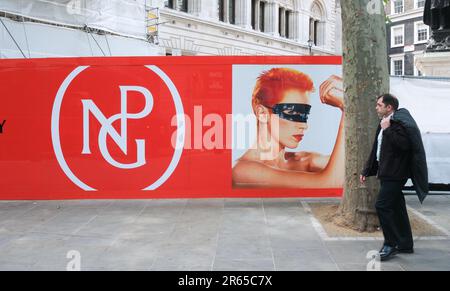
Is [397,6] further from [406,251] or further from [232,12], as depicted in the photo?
[406,251]

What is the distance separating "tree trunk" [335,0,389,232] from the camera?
21.5ft

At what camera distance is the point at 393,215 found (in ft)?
17.3

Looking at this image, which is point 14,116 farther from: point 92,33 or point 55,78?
point 92,33

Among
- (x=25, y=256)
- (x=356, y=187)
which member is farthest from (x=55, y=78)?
(x=356, y=187)

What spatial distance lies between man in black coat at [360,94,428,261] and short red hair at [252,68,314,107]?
9.94 feet

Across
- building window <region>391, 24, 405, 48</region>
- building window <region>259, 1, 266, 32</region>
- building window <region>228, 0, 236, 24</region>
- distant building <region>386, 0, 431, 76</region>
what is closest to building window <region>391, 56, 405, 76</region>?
distant building <region>386, 0, 431, 76</region>

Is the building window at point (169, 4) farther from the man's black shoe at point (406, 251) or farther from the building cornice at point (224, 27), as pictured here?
the man's black shoe at point (406, 251)

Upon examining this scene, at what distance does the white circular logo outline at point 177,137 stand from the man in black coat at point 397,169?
3878mm

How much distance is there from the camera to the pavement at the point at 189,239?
507 centimetres

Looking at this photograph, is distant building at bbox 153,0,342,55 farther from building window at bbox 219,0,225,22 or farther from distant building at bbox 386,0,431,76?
distant building at bbox 386,0,431,76

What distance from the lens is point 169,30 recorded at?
30.8 meters

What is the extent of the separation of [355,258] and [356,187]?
1.58 m

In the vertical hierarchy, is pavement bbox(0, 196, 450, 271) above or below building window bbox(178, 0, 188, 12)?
below

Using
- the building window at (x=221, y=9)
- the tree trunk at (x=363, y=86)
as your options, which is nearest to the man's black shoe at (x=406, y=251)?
the tree trunk at (x=363, y=86)
